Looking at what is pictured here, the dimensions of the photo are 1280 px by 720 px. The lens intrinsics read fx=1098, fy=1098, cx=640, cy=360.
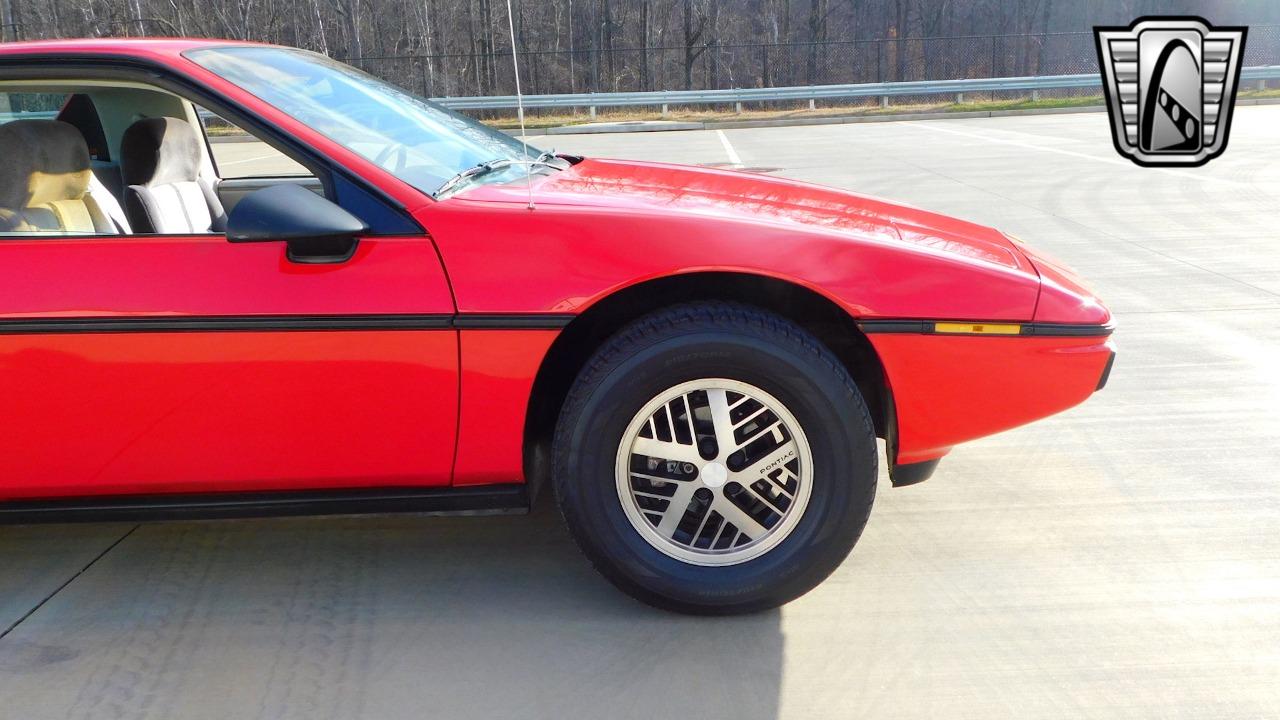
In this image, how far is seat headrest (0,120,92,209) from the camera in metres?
2.92

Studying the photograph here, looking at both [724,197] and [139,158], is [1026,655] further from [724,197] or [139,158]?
[139,158]

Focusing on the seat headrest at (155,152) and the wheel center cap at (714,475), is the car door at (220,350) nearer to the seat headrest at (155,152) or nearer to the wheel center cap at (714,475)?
the wheel center cap at (714,475)

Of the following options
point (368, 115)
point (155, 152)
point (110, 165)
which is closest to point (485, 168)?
point (368, 115)

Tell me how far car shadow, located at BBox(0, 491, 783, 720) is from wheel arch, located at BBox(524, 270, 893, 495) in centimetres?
37

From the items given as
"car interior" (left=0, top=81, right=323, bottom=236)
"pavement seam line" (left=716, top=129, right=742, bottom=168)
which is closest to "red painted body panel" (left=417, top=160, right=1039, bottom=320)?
"car interior" (left=0, top=81, right=323, bottom=236)

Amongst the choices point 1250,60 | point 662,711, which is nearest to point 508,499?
point 662,711

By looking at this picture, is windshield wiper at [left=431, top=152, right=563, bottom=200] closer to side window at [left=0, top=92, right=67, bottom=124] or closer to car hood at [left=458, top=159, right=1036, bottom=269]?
car hood at [left=458, top=159, right=1036, bottom=269]

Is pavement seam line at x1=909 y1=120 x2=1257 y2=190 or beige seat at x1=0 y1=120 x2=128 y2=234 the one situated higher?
beige seat at x1=0 y1=120 x2=128 y2=234

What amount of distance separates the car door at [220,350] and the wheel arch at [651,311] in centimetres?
25

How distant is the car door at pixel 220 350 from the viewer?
101 inches

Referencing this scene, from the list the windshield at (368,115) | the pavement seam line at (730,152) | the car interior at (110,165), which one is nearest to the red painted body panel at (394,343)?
the windshield at (368,115)

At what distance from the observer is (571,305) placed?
261 cm

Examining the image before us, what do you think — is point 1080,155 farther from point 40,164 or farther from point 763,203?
point 40,164

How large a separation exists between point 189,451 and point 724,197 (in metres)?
1.53
